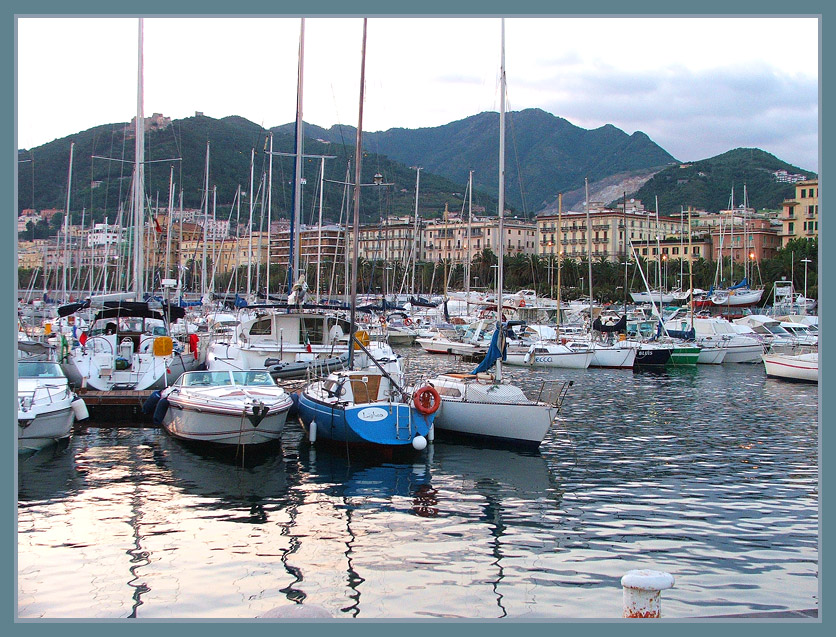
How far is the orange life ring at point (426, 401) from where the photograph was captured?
2205 centimetres

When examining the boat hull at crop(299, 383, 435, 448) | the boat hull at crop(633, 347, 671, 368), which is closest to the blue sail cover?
the boat hull at crop(299, 383, 435, 448)

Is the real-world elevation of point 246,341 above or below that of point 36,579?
above

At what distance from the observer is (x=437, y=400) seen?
22328mm

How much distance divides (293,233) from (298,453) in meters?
14.2

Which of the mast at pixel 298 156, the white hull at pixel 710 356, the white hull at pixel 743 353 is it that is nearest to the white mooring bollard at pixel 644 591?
the mast at pixel 298 156

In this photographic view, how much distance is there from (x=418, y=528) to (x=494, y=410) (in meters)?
8.96

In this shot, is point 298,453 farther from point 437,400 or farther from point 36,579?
point 36,579

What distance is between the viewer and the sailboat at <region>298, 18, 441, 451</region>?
71.3 feet

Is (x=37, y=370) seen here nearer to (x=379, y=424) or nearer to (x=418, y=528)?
(x=379, y=424)

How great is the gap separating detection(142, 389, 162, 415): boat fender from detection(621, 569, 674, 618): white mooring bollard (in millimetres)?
19391

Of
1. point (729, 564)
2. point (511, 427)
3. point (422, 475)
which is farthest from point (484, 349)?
point (729, 564)

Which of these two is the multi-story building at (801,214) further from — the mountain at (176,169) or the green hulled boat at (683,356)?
the green hulled boat at (683,356)

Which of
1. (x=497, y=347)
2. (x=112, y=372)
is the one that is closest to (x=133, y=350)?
(x=112, y=372)

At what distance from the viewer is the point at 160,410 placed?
24203mm
